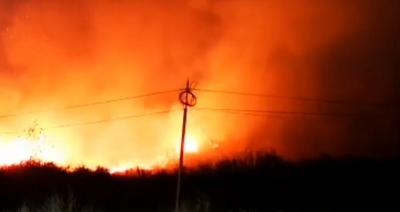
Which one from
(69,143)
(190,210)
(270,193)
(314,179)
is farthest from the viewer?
(69,143)

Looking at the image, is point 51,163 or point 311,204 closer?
point 311,204

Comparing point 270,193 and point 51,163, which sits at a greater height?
point 51,163

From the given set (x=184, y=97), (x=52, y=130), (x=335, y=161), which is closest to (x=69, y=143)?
(x=52, y=130)

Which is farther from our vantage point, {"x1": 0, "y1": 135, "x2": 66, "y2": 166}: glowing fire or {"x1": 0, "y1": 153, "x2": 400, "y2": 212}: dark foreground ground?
{"x1": 0, "y1": 135, "x2": 66, "y2": 166}: glowing fire

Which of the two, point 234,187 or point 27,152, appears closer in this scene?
point 234,187

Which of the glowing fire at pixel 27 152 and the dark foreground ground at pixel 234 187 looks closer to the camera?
the dark foreground ground at pixel 234 187

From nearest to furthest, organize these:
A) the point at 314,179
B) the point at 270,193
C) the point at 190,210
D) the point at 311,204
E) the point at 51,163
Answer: the point at 190,210 < the point at 311,204 < the point at 270,193 < the point at 314,179 < the point at 51,163

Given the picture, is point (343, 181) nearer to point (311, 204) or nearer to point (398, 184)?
point (398, 184)

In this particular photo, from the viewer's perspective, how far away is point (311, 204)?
84.6ft

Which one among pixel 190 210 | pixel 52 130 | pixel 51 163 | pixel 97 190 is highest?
pixel 52 130

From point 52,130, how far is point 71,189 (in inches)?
442

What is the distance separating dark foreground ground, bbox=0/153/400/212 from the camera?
2578 cm

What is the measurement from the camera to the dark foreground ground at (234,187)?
84.6 ft

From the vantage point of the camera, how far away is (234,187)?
2781 cm
